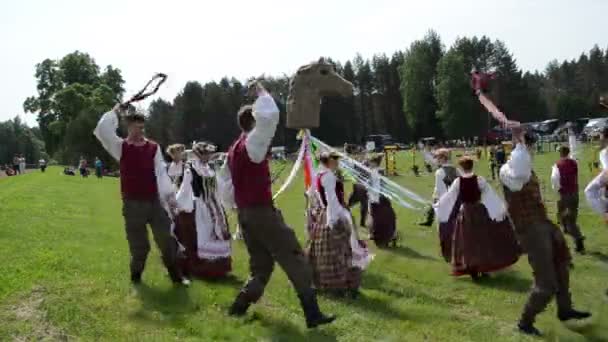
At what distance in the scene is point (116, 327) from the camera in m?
6.05

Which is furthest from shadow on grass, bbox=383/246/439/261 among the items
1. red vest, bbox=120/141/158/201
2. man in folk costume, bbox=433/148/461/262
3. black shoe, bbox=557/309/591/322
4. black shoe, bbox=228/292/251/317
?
red vest, bbox=120/141/158/201

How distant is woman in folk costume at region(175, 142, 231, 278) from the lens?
8750 mm

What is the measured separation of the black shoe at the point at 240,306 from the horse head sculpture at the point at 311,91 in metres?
2.86

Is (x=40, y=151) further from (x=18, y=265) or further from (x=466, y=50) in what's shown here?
(x=18, y=265)

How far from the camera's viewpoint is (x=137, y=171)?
723cm

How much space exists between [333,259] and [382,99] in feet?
265

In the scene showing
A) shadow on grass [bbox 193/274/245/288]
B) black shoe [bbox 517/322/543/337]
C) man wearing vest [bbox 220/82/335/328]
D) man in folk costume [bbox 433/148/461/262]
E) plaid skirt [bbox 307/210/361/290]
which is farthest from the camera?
man in folk costume [bbox 433/148/461/262]

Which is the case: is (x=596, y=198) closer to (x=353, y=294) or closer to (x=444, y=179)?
(x=444, y=179)

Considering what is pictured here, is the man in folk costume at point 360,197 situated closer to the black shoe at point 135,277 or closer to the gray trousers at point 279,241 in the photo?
the black shoe at point 135,277

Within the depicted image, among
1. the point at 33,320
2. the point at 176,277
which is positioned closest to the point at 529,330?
the point at 176,277

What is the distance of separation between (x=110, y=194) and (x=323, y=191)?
21.0 metres

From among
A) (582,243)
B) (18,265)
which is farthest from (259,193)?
(582,243)

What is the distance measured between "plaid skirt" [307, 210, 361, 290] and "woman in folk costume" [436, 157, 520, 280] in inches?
79.0

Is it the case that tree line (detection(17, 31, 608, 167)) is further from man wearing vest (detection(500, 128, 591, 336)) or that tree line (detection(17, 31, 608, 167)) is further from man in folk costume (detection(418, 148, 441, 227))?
man wearing vest (detection(500, 128, 591, 336))
